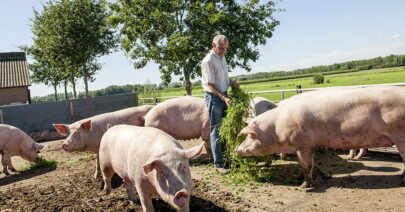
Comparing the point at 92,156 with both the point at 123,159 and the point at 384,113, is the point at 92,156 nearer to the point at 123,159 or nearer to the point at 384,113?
the point at 123,159

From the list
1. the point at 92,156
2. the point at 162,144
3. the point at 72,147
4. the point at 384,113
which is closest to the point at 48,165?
the point at 92,156

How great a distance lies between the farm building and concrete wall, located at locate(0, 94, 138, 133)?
31.1 feet

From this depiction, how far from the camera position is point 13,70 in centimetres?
2586

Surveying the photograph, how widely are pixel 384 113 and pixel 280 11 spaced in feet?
53.5

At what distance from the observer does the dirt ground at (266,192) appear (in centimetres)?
374

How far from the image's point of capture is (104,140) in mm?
4230

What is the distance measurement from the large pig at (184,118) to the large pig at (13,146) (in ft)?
12.5

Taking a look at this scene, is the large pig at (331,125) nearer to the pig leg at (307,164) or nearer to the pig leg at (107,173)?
the pig leg at (307,164)

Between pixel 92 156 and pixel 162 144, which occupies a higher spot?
pixel 162 144

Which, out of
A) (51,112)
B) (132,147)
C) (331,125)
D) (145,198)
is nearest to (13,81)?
(51,112)

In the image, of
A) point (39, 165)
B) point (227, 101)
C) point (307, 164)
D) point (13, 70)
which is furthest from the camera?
point (13, 70)

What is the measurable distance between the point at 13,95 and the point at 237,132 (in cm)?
2459

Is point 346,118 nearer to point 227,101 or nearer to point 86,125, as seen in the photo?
point 227,101

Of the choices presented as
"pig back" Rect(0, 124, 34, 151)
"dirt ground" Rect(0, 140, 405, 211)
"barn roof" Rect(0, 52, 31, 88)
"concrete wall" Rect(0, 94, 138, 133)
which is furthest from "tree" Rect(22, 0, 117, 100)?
"dirt ground" Rect(0, 140, 405, 211)
